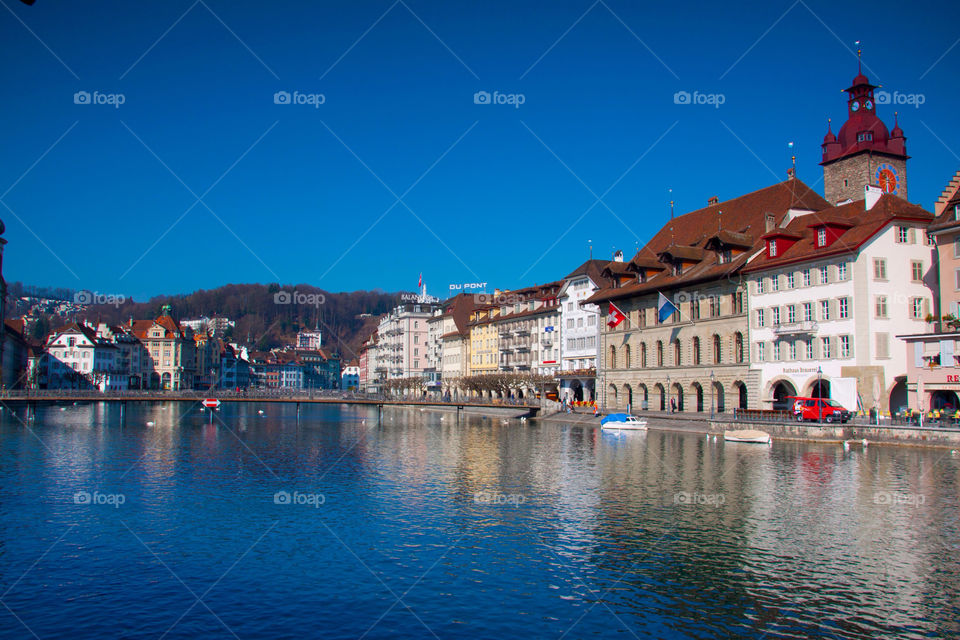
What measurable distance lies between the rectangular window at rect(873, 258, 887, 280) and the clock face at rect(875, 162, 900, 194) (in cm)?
3405

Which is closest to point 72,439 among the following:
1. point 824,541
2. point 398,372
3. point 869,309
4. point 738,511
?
point 738,511

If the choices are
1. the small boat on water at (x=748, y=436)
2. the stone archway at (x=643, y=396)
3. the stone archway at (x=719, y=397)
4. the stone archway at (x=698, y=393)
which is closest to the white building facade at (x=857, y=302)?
the small boat on water at (x=748, y=436)

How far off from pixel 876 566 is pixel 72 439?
56.7 m

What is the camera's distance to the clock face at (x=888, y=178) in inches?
3401

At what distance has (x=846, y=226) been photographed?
5962 cm

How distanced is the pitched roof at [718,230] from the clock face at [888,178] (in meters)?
15.7

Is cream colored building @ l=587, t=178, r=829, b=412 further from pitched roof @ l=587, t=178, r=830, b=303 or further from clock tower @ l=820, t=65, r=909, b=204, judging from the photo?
clock tower @ l=820, t=65, r=909, b=204

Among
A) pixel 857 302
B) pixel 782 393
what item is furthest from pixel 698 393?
pixel 857 302

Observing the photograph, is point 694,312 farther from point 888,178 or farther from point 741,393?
point 888,178

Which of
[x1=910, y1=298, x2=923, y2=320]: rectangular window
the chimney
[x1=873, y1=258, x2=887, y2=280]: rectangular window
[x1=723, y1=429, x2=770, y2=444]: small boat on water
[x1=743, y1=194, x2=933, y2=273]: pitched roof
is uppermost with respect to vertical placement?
the chimney

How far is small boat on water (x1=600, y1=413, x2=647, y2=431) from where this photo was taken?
6675 centimetres

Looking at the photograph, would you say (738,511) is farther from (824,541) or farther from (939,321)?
(939,321)

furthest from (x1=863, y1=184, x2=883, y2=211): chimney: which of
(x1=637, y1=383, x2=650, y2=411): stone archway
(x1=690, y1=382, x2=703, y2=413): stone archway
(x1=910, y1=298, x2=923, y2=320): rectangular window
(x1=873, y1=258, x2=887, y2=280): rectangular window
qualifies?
(x1=637, y1=383, x2=650, y2=411): stone archway

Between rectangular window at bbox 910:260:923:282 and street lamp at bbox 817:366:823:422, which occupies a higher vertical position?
rectangular window at bbox 910:260:923:282
